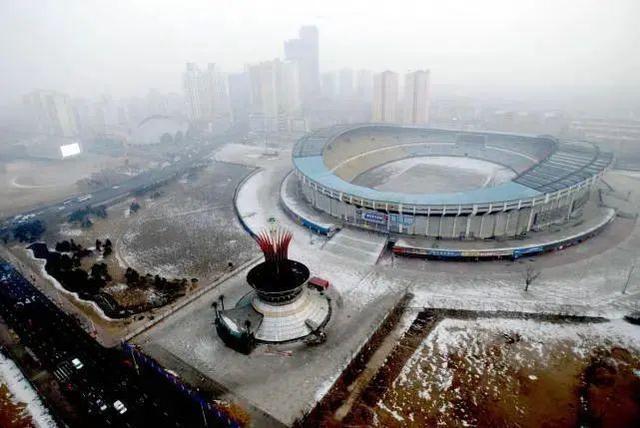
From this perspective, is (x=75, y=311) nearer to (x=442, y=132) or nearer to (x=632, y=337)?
(x=632, y=337)

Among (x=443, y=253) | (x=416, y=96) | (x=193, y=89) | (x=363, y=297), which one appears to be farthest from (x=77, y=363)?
(x=193, y=89)

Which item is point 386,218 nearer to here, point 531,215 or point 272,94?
point 531,215

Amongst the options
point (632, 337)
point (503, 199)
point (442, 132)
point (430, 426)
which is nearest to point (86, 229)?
point (430, 426)

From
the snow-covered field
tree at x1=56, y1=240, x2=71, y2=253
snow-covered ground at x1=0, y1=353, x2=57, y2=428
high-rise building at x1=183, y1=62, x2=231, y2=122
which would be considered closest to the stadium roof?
the snow-covered field

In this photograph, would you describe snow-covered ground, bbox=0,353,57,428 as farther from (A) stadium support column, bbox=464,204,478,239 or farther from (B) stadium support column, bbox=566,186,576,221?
(B) stadium support column, bbox=566,186,576,221

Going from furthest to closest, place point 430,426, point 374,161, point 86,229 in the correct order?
point 374,161 → point 86,229 → point 430,426

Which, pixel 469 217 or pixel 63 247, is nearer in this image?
pixel 469 217
